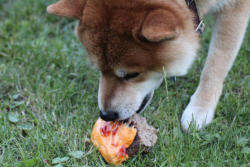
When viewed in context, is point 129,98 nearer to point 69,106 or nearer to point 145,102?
point 145,102

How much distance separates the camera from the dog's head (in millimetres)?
2139

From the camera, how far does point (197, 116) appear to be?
2.74m

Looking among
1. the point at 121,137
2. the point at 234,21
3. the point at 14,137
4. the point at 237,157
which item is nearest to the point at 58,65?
the point at 14,137

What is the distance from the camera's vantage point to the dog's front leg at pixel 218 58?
2.80m

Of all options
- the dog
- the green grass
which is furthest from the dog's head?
the green grass

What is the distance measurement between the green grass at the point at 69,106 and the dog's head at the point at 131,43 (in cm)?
22

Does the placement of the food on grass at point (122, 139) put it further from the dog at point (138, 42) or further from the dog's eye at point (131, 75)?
the dog's eye at point (131, 75)

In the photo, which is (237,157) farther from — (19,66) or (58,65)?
(19,66)

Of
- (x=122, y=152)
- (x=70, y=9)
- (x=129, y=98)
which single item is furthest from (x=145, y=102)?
(x=70, y=9)

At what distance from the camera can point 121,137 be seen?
2229 millimetres


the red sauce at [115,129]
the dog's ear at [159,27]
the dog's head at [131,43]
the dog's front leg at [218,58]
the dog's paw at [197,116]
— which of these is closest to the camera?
the dog's ear at [159,27]

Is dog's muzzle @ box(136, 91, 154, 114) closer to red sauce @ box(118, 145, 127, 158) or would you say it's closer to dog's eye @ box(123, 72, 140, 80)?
dog's eye @ box(123, 72, 140, 80)

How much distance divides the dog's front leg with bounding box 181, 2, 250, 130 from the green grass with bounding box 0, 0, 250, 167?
101mm

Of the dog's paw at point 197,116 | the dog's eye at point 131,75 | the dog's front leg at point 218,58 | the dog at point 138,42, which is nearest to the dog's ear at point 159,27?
the dog at point 138,42
